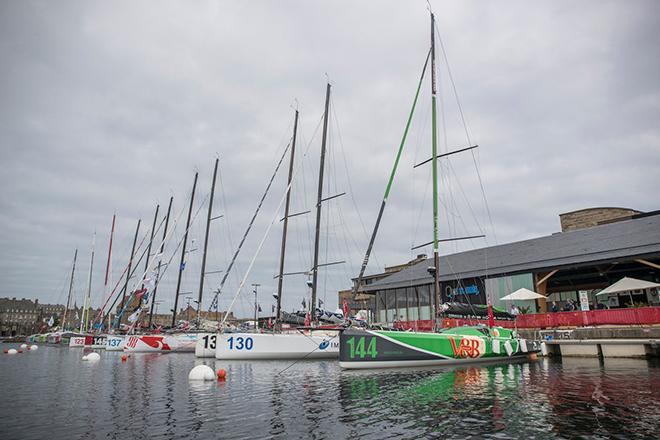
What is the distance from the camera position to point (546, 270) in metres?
28.1

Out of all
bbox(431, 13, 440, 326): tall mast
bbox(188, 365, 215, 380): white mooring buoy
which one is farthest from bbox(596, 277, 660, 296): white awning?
bbox(188, 365, 215, 380): white mooring buoy

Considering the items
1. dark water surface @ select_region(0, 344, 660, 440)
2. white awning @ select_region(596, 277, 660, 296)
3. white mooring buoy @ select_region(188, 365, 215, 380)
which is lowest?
dark water surface @ select_region(0, 344, 660, 440)

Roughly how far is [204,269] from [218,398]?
24959 mm

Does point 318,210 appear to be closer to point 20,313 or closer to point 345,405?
point 345,405

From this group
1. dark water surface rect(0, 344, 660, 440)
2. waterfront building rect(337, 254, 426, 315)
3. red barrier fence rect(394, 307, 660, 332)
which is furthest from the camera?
waterfront building rect(337, 254, 426, 315)

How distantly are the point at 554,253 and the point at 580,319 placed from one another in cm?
765

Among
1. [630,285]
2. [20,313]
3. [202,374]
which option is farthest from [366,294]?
[20,313]

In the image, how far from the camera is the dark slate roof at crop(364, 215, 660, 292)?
2527 centimetres

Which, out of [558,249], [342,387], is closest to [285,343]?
[342,387]

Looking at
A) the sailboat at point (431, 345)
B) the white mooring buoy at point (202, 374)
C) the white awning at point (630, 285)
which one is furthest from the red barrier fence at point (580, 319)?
the white mooring buoy at point (202, 374)

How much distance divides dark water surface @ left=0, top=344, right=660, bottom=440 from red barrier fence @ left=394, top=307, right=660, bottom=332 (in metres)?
4.96

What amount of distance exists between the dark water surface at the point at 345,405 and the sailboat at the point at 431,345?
721 mm

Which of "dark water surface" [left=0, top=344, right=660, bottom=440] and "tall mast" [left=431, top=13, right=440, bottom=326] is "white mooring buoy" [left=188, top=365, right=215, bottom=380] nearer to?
"dark water surface" [left=0, top=344, right=660, bottom=440]

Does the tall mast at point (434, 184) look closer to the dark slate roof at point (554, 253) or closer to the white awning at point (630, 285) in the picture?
the white awning at point (630, 285)
